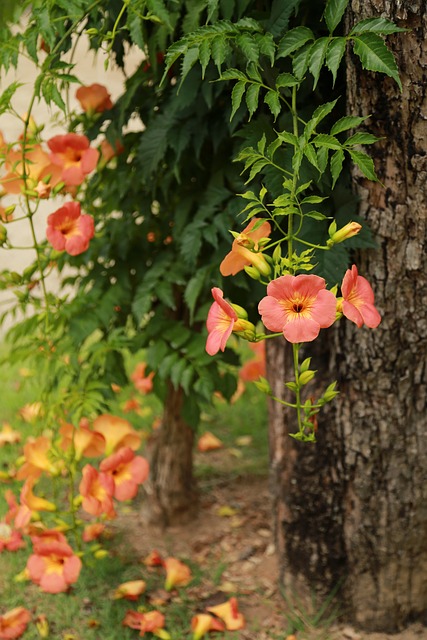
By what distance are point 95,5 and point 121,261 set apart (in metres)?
0.91

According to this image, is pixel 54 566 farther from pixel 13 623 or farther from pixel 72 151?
pixel 72 151

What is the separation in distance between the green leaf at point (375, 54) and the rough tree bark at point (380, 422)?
19 cm

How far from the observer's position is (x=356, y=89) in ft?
6.16

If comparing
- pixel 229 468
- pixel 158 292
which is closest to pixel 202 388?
pixel 158 292

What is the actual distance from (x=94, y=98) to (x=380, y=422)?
4.42 feet

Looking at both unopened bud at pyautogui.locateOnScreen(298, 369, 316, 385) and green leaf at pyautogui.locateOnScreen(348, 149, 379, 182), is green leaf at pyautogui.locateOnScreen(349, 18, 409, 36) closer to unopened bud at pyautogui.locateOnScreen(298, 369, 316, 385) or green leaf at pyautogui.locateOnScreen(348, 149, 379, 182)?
green leaf at pyautogui.locateOnScreen(348, 149, 379, 182)

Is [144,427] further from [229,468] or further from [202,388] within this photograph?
[202,388]

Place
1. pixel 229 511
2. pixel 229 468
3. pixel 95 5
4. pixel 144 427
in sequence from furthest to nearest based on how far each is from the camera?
1. pixel 144 427
2. pixel 229 468
3. pixel 229 511
4. pixel 95 5

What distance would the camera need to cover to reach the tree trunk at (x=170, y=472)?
301 centimetres

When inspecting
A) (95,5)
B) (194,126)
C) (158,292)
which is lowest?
(158,292)

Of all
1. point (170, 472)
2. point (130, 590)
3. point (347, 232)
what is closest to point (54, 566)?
point (130, 590)

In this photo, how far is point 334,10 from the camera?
1.71 meters

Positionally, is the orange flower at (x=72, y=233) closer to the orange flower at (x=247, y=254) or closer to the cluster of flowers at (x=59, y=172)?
the cluster of flowers at (x=59, y=172)

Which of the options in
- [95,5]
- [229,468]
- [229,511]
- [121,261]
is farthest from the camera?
[229,468]
